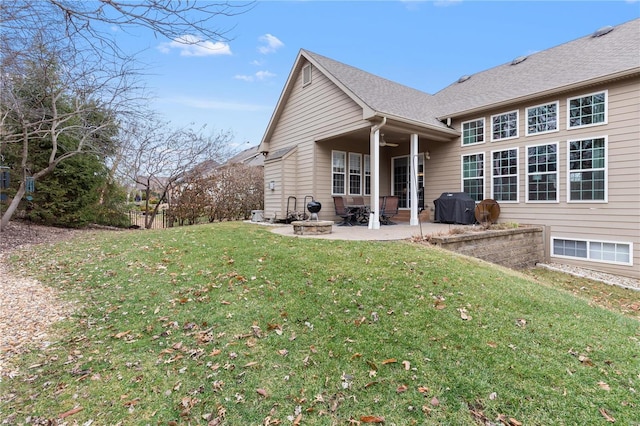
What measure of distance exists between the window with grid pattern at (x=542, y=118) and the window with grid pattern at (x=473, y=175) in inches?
63.1

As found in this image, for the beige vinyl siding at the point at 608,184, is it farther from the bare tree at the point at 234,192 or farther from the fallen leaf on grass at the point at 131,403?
the fallen leaf on grass at the point at 131,403

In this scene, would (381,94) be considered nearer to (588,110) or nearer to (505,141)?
(505,141)

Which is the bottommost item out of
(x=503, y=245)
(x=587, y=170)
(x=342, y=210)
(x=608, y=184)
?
(x=503, y=245)

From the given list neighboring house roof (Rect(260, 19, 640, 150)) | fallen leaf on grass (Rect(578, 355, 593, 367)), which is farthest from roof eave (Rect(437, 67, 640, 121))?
fallen leaf on grass (Rect(578, 355, 593, 367))

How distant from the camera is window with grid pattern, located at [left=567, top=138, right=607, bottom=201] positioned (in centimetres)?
801

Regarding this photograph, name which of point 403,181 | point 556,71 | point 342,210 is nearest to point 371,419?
point 342,210

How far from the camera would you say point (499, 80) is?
11.4m

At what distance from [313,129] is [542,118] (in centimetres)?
693

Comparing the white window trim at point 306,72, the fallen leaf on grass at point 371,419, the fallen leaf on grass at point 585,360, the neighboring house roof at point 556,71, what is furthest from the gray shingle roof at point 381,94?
the fallen leaf on grass at point 371,419

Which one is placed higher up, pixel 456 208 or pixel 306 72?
pixel 306 72

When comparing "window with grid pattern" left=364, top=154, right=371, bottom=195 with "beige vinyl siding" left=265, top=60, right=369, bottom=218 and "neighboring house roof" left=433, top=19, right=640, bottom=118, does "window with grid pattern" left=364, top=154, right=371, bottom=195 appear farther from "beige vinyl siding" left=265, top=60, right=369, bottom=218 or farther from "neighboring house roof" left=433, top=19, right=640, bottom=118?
"neighboring house roof" left=433, top=19, right=640, bottom=118

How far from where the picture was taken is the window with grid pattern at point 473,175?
34.3ft

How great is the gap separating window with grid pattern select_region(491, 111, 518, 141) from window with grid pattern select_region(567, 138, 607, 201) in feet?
5.26

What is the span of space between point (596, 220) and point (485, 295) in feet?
21.4
